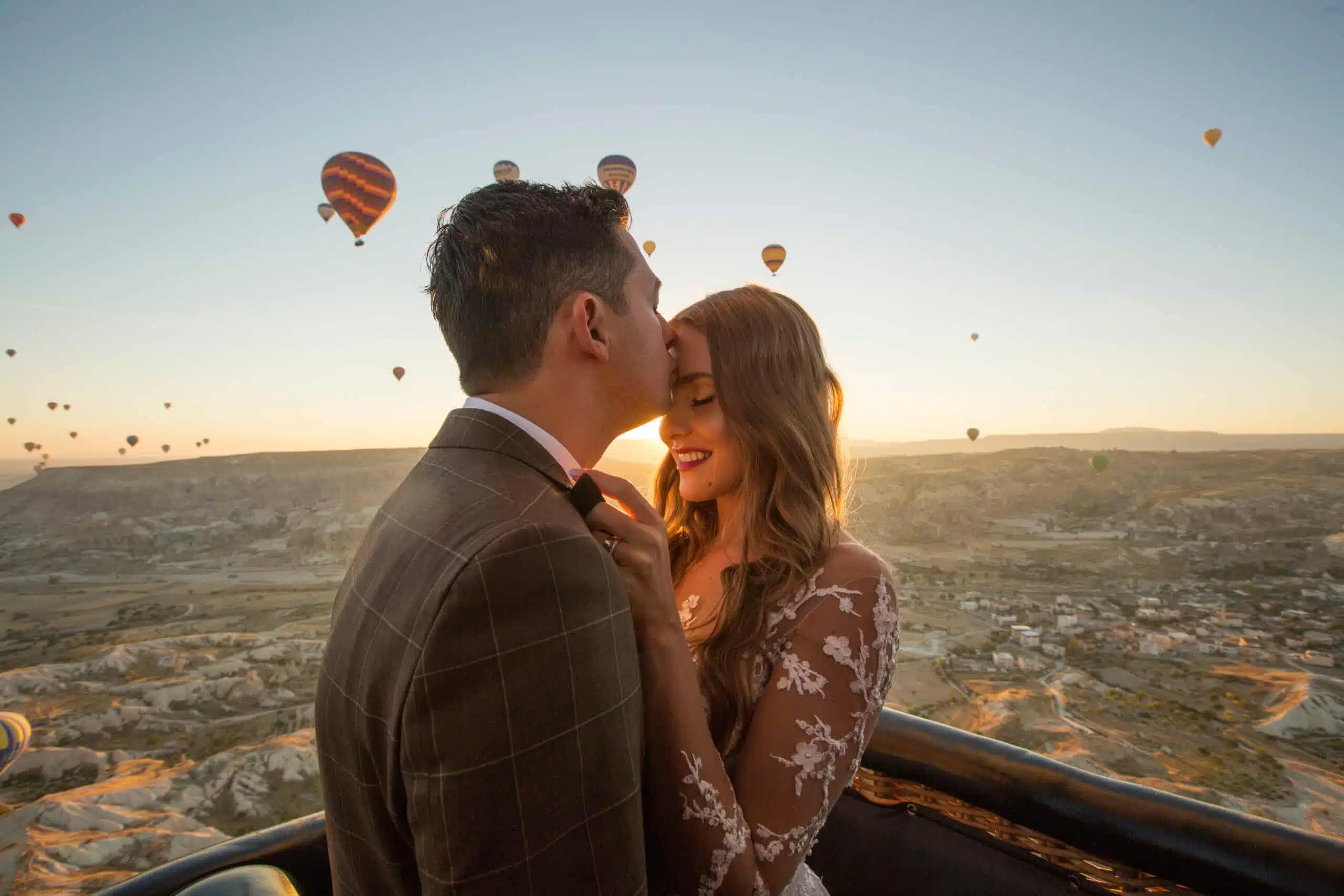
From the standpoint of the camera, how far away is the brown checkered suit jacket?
1.15m

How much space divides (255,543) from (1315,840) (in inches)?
1798

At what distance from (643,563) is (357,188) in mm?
22953

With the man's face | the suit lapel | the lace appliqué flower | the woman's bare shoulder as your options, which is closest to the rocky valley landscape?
the woman's bare shoulder

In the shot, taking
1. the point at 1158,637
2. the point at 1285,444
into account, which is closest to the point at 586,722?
the point at 1158,637

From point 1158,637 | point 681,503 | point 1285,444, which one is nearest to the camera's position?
point 681,503

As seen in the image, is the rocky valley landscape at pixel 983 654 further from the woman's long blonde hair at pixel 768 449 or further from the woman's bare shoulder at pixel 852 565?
the woman's bare shoulder at pixel 852 565

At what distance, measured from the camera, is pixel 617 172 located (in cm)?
2284

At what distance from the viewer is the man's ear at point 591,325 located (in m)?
1.76

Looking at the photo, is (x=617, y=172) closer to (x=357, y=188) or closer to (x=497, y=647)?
(x=357, y=188)

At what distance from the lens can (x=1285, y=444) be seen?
107 m

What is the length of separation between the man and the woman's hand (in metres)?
0.13

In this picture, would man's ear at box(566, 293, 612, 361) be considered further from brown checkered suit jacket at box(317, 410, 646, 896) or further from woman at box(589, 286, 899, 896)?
brown checkered suit jacket at box(317, 410, 646, 896)

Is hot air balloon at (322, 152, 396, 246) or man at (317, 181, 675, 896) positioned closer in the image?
man at (317, 181, 675, 896)

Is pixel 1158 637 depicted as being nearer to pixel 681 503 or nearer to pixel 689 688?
pixel 681 503
